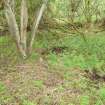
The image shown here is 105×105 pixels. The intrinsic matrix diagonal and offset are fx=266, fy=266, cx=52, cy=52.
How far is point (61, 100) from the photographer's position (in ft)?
19.7

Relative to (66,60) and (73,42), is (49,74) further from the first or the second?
(73,42)

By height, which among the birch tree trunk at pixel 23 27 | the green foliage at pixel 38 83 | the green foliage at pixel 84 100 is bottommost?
the green foliage at pixel 84 100

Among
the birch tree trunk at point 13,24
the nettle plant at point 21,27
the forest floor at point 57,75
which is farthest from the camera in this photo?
the nettle plant at point 21,27

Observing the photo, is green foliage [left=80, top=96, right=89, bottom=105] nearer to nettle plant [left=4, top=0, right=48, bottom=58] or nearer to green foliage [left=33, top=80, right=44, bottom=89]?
green foliage [left=33, top=80, right=44, bottom=89]

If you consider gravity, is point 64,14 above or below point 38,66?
above

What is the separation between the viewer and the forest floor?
609 centimetres

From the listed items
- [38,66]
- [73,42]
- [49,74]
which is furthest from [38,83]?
[73,42]

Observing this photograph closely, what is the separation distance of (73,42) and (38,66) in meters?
2.83

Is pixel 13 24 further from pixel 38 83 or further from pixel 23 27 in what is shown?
pixel 38 83

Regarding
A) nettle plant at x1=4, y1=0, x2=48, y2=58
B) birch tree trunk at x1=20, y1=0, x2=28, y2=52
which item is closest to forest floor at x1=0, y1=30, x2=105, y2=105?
nettle plant at x1=4, y1=0, x2=48, y2=58

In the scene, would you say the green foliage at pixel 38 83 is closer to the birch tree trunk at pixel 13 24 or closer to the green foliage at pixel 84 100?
the green foliage at pixel 84 100

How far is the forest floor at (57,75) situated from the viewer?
20.0 ft

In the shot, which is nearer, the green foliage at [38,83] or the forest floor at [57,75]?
the forest floor at [57,75]

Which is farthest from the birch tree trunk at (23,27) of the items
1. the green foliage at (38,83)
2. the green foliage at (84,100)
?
the green foliage at (84,100)
